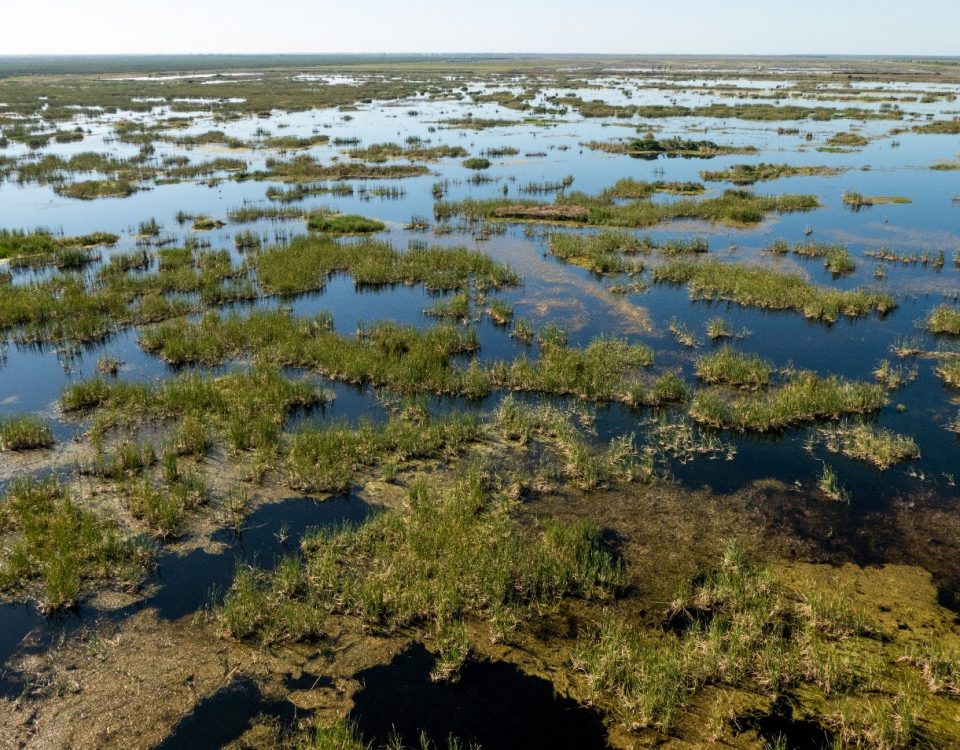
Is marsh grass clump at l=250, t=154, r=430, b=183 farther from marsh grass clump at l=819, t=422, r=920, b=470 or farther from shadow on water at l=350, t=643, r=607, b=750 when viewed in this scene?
shadow on water at l=350, t=643, r=607, b=750

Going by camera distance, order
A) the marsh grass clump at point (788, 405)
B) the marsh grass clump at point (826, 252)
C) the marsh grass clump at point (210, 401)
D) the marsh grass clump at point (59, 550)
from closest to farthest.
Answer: the marsh grass clump at point (59, 550) → the marsh grass clump at point (210, 401) → the marsh grass clump at point (788, 405) → the marsh grass clump at point (826, 252)

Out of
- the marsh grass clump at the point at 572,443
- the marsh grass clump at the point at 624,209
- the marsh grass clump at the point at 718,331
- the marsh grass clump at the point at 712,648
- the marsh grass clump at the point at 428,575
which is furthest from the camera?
the marsh grass clump at the point at 624,209

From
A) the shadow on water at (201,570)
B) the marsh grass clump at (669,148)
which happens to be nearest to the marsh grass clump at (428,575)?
the shadow on water at (201,570)

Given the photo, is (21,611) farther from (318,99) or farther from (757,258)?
(318,99)

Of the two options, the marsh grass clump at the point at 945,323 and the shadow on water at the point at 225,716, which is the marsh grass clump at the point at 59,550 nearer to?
the shadow on water at the point at 225,716

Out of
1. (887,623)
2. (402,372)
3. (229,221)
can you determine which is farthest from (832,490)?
(229,221)

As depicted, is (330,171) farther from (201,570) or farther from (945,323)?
(201,570)

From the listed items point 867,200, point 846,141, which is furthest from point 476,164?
point 846,141

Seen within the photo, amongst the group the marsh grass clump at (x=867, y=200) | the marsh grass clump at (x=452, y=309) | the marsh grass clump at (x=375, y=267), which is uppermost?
the marsh grass clump at (x=867, y=200)
